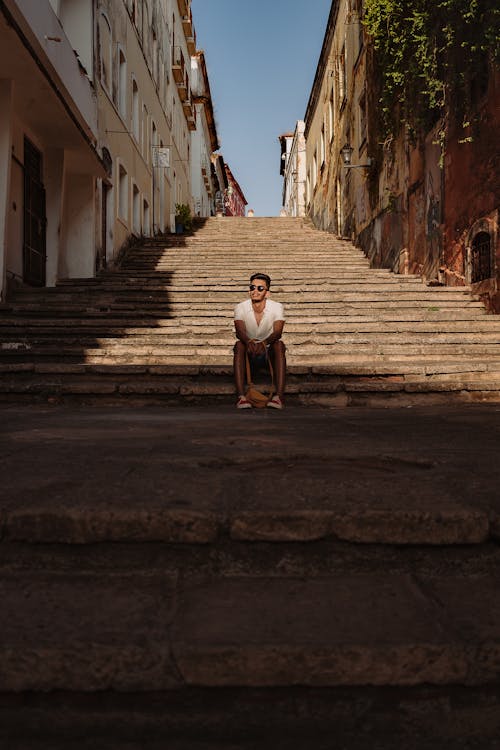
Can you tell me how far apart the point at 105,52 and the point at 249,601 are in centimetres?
1461

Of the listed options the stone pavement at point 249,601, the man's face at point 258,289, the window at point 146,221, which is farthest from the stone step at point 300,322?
the window at point 146,221

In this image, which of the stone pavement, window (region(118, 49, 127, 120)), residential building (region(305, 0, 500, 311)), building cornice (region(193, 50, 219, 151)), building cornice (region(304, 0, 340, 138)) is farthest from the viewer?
building cornice (region(193, 50, 219, 151))

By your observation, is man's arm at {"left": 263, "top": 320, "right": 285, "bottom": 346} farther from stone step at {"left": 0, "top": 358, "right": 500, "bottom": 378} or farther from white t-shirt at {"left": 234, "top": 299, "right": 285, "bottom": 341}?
stone step at {"left": 0, "top": 358, "right": 500, "bottom": 378}

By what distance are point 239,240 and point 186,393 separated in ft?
33.6

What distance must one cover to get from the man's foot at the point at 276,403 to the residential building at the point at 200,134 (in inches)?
1221

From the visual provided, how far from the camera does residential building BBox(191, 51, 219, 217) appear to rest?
1358 inches

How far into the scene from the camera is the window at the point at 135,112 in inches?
666

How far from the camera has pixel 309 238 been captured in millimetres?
16281

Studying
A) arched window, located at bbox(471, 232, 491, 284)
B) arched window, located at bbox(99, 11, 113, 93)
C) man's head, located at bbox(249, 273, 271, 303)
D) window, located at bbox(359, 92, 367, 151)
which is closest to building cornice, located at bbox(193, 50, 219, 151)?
window, located at bbox(359, 92, 367, 151)

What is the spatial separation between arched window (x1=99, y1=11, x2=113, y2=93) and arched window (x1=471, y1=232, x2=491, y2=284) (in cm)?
902

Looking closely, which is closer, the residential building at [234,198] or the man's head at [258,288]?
the man's head at [258,288]

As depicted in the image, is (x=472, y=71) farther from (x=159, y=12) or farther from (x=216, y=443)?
(x=159, y=12)

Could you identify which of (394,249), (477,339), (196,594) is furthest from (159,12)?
(196,594)

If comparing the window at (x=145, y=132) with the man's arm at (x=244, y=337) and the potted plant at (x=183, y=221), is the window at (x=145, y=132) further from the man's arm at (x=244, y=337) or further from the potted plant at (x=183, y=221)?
the man's arm at (x=244, y=337)
